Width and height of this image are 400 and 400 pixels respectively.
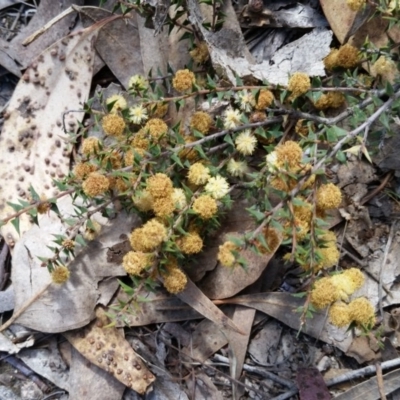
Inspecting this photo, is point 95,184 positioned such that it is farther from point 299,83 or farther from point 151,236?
point 299,83

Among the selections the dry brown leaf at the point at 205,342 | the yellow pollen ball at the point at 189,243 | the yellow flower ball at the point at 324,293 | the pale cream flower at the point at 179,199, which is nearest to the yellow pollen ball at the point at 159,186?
the pale cream flower at the point at 179,199

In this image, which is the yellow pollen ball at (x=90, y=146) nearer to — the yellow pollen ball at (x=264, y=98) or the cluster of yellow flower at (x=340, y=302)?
the yellow pollen ball at (x=264, y=98)

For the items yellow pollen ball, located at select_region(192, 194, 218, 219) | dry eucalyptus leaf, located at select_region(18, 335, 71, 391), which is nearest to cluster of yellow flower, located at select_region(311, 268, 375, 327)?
yellow pollen ball, located at select_region(192, 194, 218, 219)

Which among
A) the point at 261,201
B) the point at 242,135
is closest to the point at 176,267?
the point at 261,201

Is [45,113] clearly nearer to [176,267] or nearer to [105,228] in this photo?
[105,228]

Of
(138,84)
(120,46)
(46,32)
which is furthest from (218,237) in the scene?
(46,32)

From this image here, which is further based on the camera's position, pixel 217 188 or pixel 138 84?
pixel 138 84

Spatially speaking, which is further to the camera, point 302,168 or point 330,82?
point 330,82
